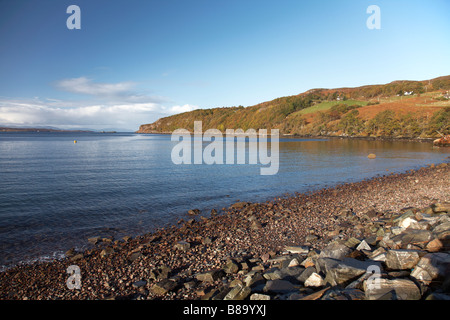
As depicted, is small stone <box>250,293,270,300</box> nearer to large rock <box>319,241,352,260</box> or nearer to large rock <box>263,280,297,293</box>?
large rock <box>263,280,297,293</box>

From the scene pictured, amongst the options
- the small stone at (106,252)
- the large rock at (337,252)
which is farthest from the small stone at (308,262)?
the small stone at (106,252)

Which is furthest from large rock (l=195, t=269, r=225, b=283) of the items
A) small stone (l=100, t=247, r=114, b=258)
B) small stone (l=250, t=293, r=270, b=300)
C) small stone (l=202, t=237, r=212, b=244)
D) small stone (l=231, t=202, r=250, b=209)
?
small stone (l=231, t=202, r=250, b=209)

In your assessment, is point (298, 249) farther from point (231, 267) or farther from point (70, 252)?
point (70, 252)

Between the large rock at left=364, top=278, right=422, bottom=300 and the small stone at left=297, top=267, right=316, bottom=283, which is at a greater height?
the large rock at left=364, top=278, right=422, bottom=300

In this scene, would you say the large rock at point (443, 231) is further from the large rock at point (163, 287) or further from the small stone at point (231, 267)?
the large rock at point (163, 287)

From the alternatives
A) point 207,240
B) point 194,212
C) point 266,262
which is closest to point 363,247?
point 266,262

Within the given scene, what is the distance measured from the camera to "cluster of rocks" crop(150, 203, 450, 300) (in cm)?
538

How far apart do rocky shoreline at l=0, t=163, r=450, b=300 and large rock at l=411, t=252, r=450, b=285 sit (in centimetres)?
2

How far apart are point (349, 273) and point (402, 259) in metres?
1.50

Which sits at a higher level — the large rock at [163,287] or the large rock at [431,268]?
the large rock at [431,268]

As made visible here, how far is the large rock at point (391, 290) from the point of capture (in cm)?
507

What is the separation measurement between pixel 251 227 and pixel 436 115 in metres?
102

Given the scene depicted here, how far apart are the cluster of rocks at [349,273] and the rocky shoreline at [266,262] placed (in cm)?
2
